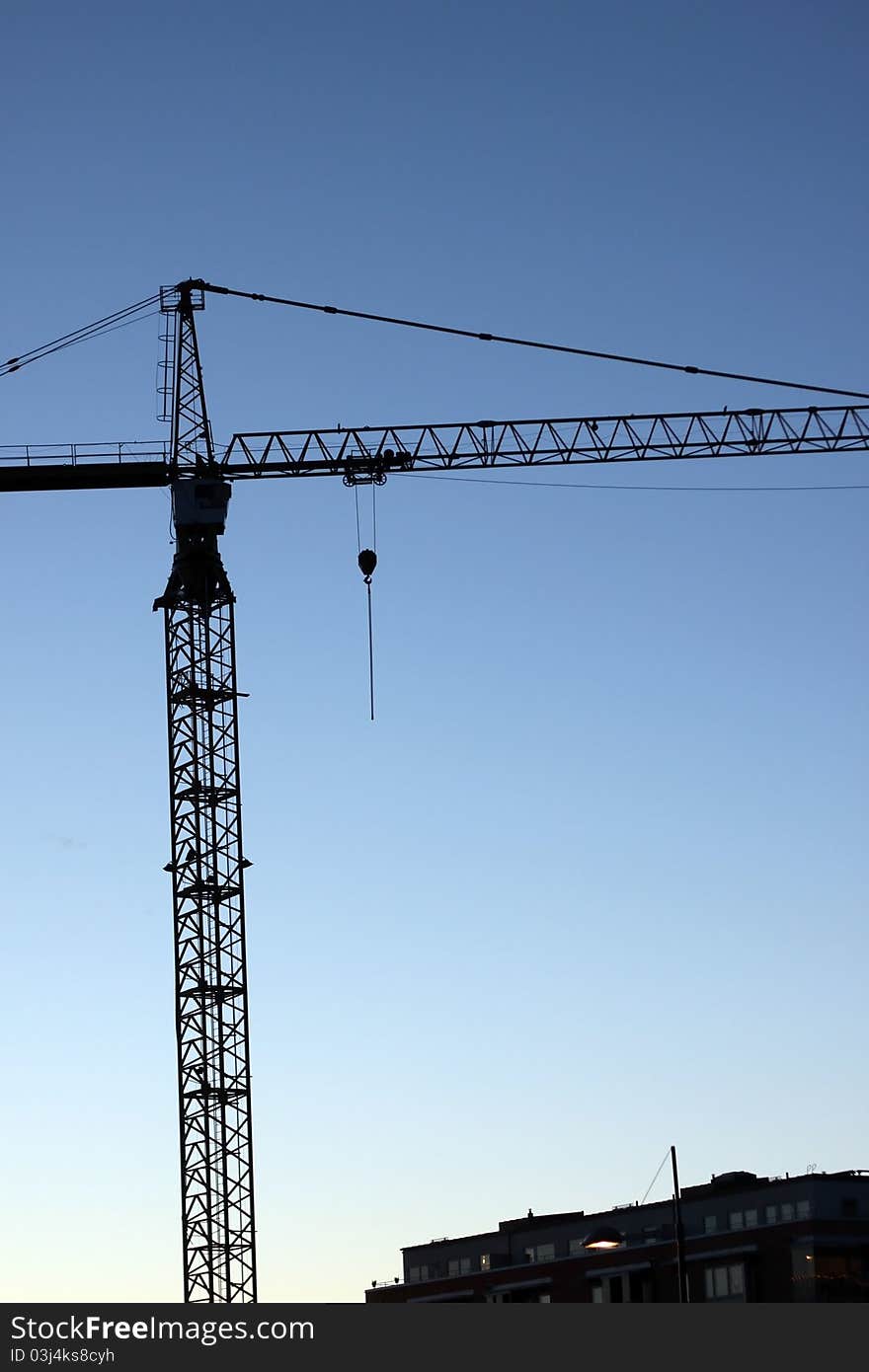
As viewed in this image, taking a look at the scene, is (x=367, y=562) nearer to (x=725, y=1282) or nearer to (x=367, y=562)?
(x=367, y=562)

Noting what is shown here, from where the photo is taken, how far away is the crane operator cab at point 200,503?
Result: 314 ft

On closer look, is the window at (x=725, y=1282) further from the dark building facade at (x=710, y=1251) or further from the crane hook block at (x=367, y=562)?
the crane hook block at (x=367, y=562)

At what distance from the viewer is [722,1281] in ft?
349

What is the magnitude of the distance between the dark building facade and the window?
5 centimetres

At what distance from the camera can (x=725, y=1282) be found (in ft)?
348

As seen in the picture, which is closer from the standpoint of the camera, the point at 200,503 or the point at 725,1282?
the point at 200,503

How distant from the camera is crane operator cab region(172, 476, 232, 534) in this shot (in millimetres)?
95750

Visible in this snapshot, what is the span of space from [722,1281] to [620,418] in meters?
40.3

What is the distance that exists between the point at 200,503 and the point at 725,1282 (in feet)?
143

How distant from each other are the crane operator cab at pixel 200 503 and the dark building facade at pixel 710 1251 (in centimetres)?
3778

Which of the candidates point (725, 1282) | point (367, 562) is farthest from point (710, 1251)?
point (367, 562)

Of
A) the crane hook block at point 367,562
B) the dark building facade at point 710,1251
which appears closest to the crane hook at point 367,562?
the crane hook block at point 367,562
